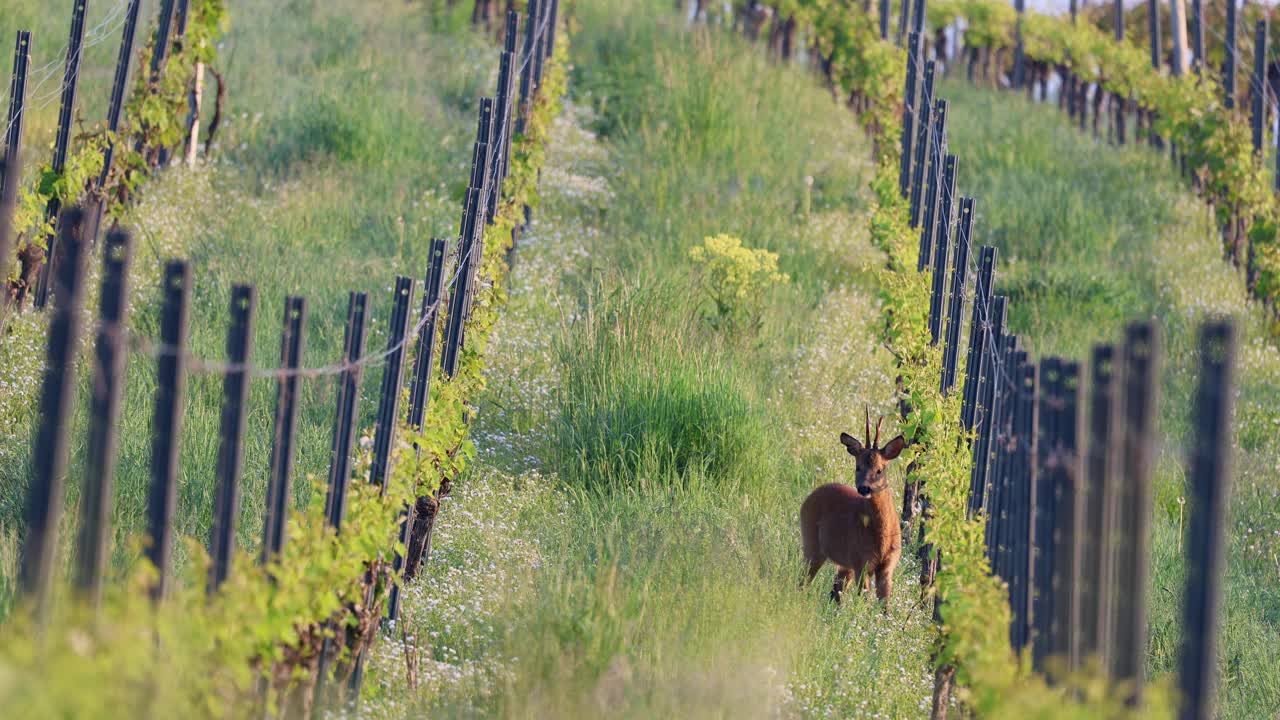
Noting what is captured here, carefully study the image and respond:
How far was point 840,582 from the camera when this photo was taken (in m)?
6.88

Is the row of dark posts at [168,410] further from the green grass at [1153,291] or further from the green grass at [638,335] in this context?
the green grass at [1153,291]

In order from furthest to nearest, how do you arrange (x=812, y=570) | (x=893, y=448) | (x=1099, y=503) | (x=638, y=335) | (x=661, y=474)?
(x=638, y=335) < (x=661, y=474) < (x=812, y=570) < (x=893, y=448) < (x=1099, y=503)

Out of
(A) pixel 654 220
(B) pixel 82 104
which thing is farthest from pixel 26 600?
(B) pixel 82 104

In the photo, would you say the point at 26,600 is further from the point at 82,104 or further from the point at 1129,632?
the point at 82,104

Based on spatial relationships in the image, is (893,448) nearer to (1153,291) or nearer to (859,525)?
(859,525)

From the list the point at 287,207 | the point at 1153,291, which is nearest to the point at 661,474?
the point at 287,207

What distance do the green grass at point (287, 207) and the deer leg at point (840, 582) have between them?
2.66m

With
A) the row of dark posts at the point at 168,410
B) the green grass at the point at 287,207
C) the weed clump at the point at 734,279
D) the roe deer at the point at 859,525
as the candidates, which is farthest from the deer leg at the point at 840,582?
the weed clump at the point at 734,279

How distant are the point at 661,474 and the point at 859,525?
5.16 feet

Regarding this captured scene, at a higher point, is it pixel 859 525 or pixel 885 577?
pixel 859 525

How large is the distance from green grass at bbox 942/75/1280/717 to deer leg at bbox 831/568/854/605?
1528mm

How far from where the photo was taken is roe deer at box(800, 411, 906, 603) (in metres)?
6.60

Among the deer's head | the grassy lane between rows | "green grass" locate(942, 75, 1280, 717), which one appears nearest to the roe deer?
the deer's head

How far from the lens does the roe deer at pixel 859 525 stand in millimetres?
6598
